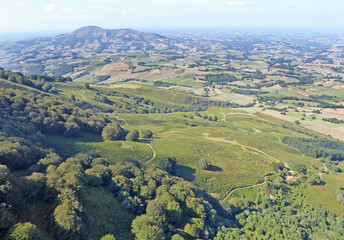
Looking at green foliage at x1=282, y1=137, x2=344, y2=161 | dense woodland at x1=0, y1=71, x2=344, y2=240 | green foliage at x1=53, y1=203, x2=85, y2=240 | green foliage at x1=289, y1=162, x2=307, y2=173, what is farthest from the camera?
green foliage at x1=282, y1=137, x2=344, y2=161

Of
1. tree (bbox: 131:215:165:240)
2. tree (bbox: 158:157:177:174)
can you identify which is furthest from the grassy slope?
tree (bbox: 131:215:165:240)

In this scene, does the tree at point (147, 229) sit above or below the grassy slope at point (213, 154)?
above

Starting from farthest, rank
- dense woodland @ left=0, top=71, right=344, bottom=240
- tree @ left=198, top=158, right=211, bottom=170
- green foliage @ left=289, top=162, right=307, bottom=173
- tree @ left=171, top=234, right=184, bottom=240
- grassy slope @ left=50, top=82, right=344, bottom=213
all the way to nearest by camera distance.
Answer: green foliage @ left=289, top=162, right=307, bottom=173 < tree @ left=198, top=158, right=211, bottom=170 < grassy slope @ left=50, top=82, right=344, bottom=213 < tree @ left=171, top=234, right=184, bottom=240 < dense woodland @ left=0, top=71, right=344, bottom=240

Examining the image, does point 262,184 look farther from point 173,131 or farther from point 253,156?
point 173,131

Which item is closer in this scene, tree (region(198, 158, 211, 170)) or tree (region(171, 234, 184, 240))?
tree (region(171, 234, 184, 240))

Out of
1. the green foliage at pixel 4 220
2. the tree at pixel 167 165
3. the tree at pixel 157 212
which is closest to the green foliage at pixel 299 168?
the tree at pixel 167 165

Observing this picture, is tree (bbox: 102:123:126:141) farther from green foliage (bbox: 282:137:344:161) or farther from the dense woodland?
green foliage (bbox: 282:137:344:161)

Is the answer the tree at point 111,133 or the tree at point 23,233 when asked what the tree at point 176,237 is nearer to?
the tree at point 23,233

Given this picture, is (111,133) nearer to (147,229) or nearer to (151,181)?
(151,181)

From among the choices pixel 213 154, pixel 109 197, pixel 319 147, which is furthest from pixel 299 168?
pixel 109 197

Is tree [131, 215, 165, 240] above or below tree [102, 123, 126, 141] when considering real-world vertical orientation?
above
